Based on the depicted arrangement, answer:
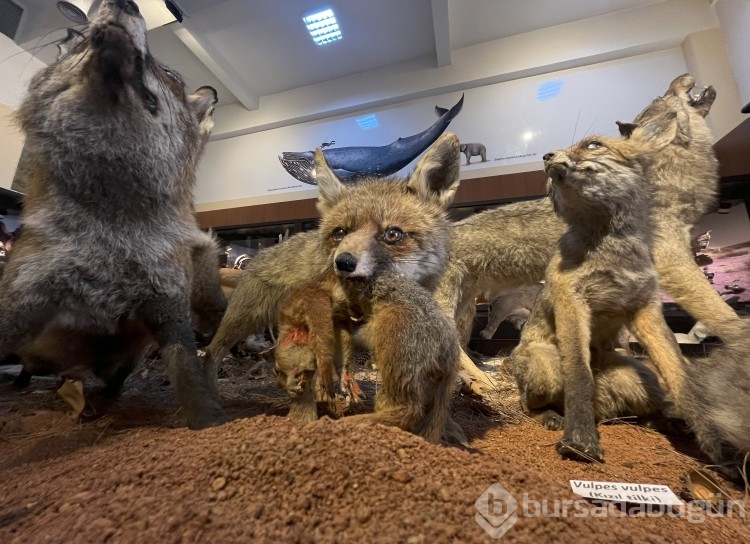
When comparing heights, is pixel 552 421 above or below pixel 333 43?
below

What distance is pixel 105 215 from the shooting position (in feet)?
4.66

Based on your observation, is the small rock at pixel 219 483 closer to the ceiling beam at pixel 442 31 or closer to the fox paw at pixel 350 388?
the fox paw at pixel 350 388

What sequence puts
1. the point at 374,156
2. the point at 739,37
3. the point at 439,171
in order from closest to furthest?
1. the point at 439,171
2. the point at 739,37
3. the point at 374,156

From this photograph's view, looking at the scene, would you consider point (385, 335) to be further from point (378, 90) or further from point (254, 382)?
point (378, 90)

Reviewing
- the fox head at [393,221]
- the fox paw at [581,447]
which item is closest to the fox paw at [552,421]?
the fox paw at [581,447]

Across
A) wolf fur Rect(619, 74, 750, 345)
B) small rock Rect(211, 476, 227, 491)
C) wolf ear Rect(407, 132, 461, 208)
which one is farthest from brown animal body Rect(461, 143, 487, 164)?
small rock Rect(211, 476, 227, 491)

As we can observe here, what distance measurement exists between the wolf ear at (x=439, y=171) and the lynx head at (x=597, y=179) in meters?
0.48

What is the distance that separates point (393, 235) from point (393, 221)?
57 millimetres

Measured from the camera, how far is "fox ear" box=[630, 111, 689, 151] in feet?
6.53

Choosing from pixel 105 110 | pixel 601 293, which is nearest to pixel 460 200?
pixel 601 293

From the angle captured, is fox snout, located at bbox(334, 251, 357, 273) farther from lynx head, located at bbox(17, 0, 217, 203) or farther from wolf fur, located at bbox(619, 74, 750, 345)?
wolf fur, located at bbox(619, 74, 750, 345)

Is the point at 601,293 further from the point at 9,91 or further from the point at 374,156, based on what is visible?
the point at 9,91

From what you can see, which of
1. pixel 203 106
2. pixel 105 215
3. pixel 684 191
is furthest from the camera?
pixel 684 191

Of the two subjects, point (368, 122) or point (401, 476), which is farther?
point (368, 122)
